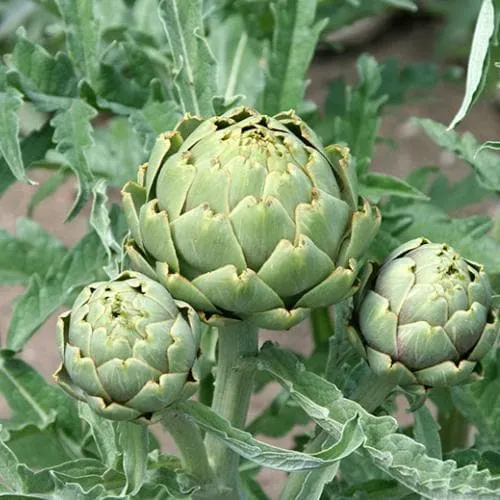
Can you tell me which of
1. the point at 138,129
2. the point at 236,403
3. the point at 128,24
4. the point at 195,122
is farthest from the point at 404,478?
the point at 128,24

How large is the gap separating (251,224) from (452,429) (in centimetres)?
64

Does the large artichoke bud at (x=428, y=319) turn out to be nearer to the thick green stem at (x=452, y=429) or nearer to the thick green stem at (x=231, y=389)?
the thick green stem at (x=231, y=389)

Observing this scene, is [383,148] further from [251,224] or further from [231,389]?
[251,224]

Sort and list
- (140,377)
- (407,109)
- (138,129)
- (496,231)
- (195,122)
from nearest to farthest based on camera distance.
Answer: (140,377) < (195,122) < (138,129) < (496,231) < (407,109)

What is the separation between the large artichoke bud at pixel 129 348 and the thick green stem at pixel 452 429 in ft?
1.98

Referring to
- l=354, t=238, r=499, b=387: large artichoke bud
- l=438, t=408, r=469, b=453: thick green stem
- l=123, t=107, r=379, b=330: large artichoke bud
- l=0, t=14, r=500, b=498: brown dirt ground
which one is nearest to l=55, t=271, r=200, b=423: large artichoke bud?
l=123, t=107, r=379, b=330: large artichoke bud

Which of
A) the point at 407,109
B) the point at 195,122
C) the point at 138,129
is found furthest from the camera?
the point at 407,109

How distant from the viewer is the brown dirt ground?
265 cm

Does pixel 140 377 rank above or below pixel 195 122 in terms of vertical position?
below

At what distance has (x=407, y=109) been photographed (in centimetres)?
318

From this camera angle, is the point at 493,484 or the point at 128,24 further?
the point at 128,24

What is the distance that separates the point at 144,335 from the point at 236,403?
20 centimetres

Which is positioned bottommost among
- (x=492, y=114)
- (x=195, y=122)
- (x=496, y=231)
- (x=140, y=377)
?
(x=492, y=114)

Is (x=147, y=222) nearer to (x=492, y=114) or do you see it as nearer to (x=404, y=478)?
(x=404, y=478)
